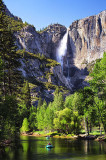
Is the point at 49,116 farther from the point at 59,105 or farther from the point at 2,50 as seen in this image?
the point at 2,50

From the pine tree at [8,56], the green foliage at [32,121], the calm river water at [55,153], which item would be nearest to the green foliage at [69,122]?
the calm river water at [55,153]

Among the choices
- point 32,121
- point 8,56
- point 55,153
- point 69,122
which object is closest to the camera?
point 55,153

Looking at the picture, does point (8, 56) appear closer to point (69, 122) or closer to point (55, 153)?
point (55, 153)

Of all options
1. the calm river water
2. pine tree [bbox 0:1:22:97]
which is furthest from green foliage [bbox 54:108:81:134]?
pine tree [bbox 0:1:22:97]

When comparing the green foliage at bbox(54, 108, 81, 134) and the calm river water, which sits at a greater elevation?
the green foliage at bbox(54, 108, 81, 134)

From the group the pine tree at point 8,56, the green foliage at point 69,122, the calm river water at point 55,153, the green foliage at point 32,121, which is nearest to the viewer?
the calm river water at point 55,153

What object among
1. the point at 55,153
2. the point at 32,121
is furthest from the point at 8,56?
the point at 32,121

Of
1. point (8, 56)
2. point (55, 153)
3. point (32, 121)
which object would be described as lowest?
point (55, 153)

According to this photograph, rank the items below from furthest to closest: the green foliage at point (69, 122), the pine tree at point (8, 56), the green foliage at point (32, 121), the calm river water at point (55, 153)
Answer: the green foliage at point (32, 121) → the green foliage at point (69, 122) → the pine tree at point (8, 56) → the calm river water at point (55, 153)

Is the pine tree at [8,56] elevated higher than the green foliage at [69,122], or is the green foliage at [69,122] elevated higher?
the pine tree at [8,56]

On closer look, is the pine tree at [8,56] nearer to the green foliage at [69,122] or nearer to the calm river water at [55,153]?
the calm river water at [55,153]

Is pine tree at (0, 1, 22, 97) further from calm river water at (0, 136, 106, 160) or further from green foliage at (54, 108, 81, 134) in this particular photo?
green foliage at (54, 108, 81, 134)

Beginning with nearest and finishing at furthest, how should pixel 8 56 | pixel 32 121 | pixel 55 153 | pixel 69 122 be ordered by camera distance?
pixel 55 153 < pixel 8 56 < pixel 69 122 < pixel 32 121

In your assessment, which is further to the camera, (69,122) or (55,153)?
(69,122)
